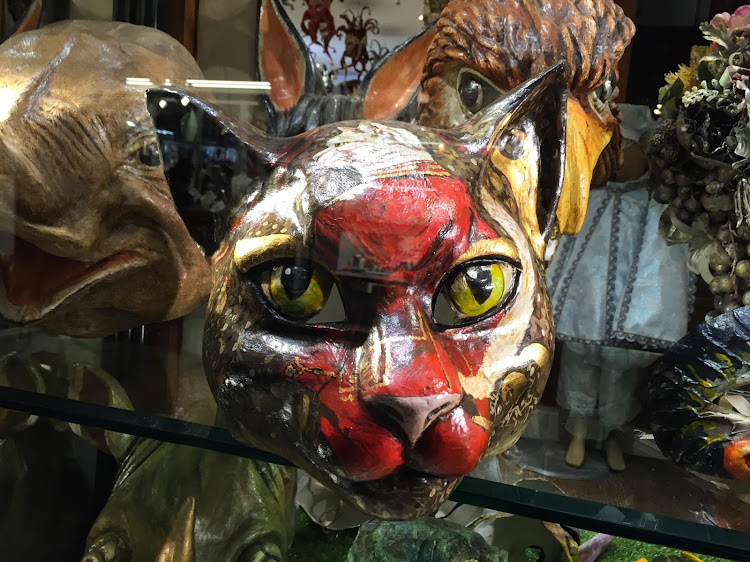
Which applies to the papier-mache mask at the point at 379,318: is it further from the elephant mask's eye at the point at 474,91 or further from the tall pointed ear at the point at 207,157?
the elephant mask's eye at the point at 474,91

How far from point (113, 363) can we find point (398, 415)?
1.37 ft

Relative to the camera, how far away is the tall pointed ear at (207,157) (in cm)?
45

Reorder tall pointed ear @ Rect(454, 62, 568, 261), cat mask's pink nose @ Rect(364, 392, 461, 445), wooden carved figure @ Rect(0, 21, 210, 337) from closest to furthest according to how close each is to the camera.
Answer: cat mask's pink nose @ Rect(364, 392, 461, 445) → tall pointed ear @ Rect(454, 62, 568, 261) → wooden carved figure @ Rect(0, 21, 210, 337)

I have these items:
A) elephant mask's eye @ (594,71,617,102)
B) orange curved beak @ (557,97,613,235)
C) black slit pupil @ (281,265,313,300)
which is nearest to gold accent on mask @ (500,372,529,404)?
black slit pupil @ (281,265,313,300)

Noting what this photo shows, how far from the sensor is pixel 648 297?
697 millimetres

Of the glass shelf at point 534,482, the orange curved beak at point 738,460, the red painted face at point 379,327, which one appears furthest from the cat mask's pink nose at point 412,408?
the orange curved beak at point 738,460

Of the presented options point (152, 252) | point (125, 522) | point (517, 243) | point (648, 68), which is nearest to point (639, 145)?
point (648, 68)

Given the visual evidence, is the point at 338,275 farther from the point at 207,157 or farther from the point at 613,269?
the point at 613,269

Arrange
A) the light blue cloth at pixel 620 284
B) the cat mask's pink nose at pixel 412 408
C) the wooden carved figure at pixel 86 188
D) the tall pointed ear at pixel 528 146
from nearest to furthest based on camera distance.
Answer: the cat mask's pink nose at pixel 412 408 < the tall pointed ear at pixel 528 146 < the wooden carved figure at pixel 86 188 < the light blue cloth at pixel 620 284

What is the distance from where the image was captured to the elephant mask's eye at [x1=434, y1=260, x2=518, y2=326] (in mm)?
388

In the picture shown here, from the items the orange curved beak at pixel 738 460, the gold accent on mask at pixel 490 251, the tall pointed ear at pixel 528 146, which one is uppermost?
the tall pointed ear at pixel 528 146

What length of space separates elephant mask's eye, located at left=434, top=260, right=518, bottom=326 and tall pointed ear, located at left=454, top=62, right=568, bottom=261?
A: 0.07 metres

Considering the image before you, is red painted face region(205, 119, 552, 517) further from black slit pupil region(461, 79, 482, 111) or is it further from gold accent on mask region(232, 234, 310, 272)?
black slit pupil region(461, 79, 482, 111)

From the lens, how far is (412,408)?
351 mm
